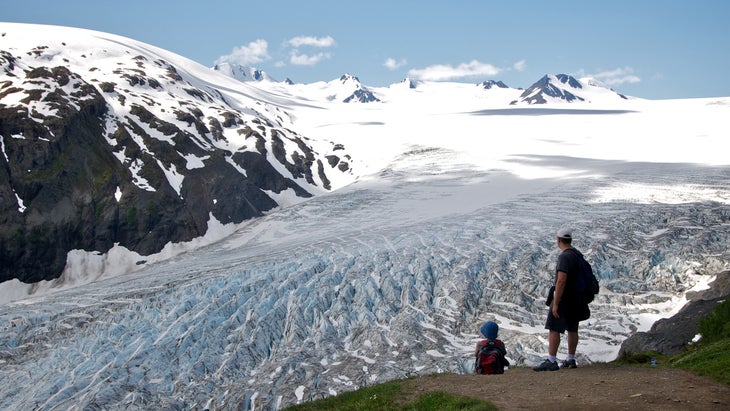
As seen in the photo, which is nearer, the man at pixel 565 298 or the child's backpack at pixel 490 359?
the man at pixel 565 298

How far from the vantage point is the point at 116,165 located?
206 ft

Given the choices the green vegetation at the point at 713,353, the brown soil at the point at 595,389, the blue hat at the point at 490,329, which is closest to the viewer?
the brown soil at the point at 595,389

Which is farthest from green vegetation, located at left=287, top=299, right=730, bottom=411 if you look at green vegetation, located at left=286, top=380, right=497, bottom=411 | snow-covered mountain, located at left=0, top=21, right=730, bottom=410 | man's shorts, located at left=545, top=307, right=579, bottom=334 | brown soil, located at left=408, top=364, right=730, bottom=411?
snow-covered mountain, located at left=0, top=21, right=730, bottom=410

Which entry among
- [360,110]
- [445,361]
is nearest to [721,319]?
[445,361]

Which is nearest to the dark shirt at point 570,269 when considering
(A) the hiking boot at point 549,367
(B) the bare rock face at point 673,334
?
(A) the hiking boot at point 549,367

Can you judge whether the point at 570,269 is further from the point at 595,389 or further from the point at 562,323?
the point at 595,389

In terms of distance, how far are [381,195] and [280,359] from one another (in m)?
32.5

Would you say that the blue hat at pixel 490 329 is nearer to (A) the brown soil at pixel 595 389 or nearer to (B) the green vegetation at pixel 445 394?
(A) the brown soil at pixel 595 389

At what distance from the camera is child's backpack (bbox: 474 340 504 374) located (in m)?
10.0

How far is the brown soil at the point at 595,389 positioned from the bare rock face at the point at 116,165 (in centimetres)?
5245

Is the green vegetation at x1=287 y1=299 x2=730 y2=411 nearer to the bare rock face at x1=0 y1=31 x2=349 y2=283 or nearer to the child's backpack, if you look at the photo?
the child's backpack

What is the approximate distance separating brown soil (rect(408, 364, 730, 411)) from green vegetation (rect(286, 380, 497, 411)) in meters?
0.26

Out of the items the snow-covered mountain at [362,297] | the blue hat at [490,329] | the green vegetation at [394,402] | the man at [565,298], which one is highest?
the man at [565,298]

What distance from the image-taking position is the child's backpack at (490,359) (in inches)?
395
